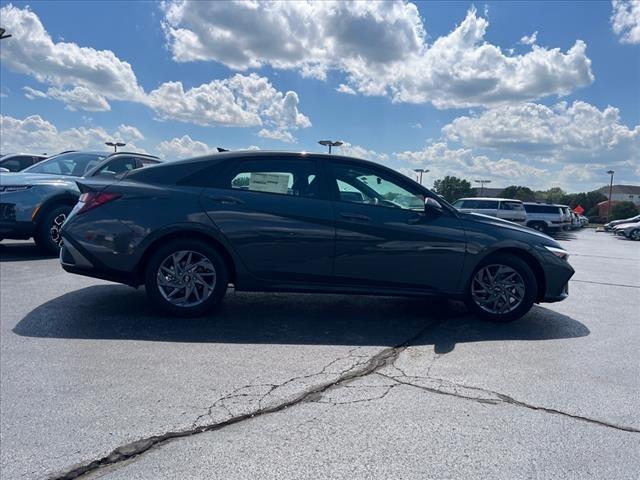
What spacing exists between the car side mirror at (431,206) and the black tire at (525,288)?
29.0 inches

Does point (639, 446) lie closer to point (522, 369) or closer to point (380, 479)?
point (522, 369)

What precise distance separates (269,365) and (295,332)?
854 mm

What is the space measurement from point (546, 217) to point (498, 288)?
82.1 ft

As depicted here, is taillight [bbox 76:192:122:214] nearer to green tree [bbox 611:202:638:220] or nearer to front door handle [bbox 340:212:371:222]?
front door handle [bbox 340:212:371:222]

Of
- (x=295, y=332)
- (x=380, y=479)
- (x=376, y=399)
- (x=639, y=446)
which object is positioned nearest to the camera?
(x=380, y=479)

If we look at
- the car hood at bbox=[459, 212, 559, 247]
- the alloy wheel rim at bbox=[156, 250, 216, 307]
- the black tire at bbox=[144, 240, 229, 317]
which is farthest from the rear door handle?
the car hood at bbox=[459, 212, 559, 247]

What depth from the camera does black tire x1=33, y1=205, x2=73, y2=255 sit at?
7820mm

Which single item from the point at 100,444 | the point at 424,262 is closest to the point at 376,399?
the point at 100,444

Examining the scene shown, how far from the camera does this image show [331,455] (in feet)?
8.36

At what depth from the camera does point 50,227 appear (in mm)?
7902

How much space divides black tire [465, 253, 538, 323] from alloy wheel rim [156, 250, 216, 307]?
2.66 m

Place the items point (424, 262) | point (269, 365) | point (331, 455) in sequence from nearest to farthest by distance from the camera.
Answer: point (331, 455) < point (269, 365) < point (424, 262)

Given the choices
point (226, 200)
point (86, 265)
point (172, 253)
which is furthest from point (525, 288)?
point (86, 265)

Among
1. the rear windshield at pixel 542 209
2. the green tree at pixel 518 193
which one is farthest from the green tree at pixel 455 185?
the rear windshield at pixel 542 209
